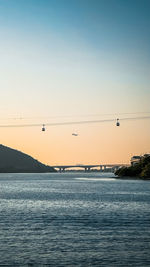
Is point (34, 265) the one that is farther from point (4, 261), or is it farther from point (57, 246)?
point (57, 246)

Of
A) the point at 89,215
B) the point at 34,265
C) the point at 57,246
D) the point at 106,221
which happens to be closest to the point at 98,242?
the point at 57,246

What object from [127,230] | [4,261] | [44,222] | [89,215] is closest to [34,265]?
[4,261]

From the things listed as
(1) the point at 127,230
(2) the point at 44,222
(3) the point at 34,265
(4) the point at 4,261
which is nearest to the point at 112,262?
(3) the point at 34,265

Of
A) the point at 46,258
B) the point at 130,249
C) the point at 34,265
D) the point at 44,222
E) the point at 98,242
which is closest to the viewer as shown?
the point at 34,265

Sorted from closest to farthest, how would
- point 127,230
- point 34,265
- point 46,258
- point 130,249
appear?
point 34,265 → point 46,258 → point 130,249 → point 127,230

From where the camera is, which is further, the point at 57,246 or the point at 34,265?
the point at 57,246

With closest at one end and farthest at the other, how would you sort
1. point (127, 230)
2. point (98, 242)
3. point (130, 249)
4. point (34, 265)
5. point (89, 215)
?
point (34, 265)
point (130, 249)
point (98, 242)
point (127, 230)
point (89, 215)

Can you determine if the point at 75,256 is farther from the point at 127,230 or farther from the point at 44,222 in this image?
the point at 44,222

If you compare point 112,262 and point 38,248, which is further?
point 38,248

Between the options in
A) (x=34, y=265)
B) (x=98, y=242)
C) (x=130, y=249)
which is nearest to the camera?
(x=34, y=265)
